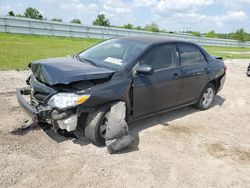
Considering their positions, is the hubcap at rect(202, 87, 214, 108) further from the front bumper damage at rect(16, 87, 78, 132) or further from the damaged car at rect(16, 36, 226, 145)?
the front bumper damage at rect(16, 87, 78, 132)

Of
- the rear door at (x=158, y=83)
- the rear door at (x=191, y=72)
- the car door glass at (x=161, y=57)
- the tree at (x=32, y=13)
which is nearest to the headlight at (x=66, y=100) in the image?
the rear door at (x=158, y=83)

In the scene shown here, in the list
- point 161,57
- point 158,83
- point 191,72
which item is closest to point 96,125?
point 158,83

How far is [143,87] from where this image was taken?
431cm

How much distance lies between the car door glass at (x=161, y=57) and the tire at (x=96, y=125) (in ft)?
3.82

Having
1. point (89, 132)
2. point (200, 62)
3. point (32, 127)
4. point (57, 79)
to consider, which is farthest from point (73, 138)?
point (200, 62)

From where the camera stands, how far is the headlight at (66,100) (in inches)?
139

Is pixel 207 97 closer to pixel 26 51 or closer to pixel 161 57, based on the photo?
pixel 161 57

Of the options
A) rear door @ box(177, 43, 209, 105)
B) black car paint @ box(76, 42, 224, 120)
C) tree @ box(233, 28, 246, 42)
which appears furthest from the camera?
tree @ box(233, 28, 246, 42)

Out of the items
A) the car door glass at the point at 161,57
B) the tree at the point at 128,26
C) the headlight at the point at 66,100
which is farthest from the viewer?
the tree at the point at 128,26

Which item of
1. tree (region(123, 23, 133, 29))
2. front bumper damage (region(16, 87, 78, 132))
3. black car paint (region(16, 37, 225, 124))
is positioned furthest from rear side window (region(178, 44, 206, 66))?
tree (region(123, 23, 133, 29))

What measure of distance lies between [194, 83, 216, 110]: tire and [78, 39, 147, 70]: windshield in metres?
2.29

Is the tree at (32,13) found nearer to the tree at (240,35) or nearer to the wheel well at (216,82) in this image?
the tree at (240,35)

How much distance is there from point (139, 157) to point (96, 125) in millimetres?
800

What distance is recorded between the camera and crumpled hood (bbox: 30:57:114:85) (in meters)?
3.57
